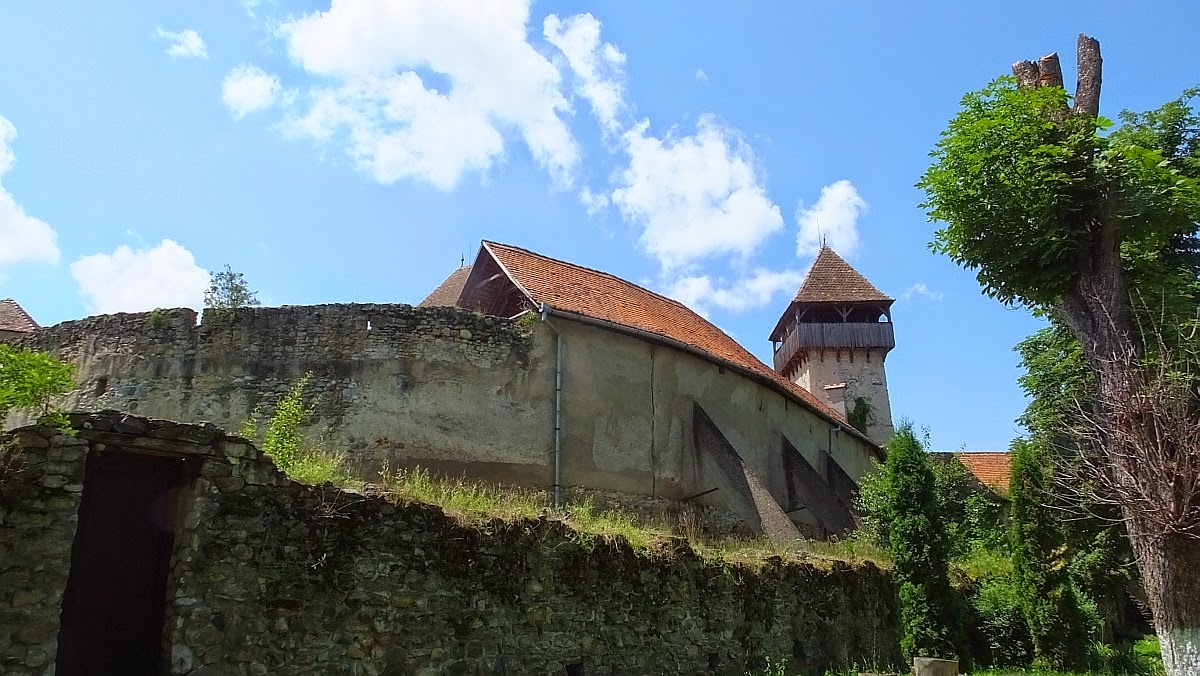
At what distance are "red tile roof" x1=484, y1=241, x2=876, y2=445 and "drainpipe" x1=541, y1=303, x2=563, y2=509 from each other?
365mm

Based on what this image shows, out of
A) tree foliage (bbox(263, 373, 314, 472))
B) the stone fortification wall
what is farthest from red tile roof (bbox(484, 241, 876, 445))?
tree foliage (bbox(263, 373, 314, 472))

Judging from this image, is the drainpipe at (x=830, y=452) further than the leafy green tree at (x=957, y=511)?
Yes

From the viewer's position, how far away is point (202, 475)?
7527 mm

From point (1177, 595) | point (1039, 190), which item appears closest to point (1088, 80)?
point (1039, 190)

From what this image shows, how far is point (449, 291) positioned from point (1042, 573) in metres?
16.4

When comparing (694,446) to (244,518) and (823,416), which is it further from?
(244,518)

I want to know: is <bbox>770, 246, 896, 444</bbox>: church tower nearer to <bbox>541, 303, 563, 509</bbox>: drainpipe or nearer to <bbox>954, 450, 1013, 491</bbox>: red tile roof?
<bbox>954, 450, 1013, 491</bbox>: red tile roof

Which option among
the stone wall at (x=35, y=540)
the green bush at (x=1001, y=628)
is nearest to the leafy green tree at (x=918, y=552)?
the green bush at (x=1001, y=628)

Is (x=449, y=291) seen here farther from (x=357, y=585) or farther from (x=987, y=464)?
(x=987, y=464)

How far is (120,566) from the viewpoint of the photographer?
328 inches

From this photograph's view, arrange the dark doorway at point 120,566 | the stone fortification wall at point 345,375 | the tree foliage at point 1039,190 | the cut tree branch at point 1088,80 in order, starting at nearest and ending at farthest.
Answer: the dark doorway at point 120,566 → the tree foliage at point 1039,190 → the cut tree branch at point 1088,80 → the stone fortification wall at point 345,375

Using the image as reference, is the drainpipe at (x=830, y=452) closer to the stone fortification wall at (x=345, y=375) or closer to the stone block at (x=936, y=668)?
the stone fortification wall at (x=345, y=375)

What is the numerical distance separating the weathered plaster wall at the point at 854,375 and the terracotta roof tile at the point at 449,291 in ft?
58.3

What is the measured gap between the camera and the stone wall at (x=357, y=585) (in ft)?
21.8
